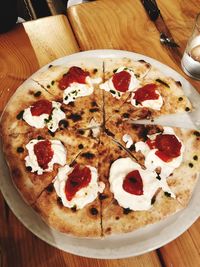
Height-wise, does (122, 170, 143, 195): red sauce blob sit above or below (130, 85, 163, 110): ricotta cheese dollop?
below

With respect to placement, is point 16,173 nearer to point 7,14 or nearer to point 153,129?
point 153,129

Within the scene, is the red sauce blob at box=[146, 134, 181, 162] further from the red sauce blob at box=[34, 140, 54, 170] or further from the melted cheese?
the red sauce blob at box=[34, 140, 54, 170]

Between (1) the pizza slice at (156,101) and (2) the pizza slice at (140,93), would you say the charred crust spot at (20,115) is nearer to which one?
(2) the pizza slice at (140,93)

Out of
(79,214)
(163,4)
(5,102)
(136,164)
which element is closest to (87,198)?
(79,214)

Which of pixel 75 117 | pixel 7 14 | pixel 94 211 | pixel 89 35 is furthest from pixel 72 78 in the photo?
pixel 94 211

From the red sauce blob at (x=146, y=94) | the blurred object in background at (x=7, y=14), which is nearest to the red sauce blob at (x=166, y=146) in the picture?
the red sauce blob at (x=146, y=94)

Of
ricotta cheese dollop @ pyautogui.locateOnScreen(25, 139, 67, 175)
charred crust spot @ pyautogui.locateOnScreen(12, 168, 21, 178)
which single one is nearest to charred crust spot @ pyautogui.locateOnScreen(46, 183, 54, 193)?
ricotta cheese dollop @ pyautogui.locateOnScreen(25, 139, 67, 175)
